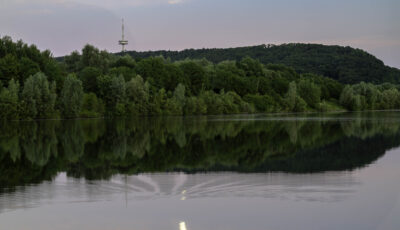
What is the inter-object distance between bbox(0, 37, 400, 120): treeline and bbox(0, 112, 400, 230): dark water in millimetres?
52706

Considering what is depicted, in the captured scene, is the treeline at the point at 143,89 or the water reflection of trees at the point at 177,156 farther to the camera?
the treeline at the point at 143,89

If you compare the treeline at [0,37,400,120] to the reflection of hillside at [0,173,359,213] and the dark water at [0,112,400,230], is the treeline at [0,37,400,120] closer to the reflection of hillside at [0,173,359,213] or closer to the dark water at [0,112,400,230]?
the dark water at [0,112,400,230]

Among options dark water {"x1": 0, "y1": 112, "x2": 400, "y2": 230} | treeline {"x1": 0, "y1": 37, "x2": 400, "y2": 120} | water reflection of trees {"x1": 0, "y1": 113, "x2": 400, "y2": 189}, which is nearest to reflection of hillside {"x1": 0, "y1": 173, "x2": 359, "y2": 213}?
dark water {"x1": 0, "y1": 112, "x2": 400, "y2": 230}

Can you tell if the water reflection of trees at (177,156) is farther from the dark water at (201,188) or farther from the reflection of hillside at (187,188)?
the reflection of hillside at (187,188)

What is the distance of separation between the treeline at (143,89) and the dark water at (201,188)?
52706 millimetres

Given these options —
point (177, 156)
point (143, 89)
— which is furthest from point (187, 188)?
point (143, 89)

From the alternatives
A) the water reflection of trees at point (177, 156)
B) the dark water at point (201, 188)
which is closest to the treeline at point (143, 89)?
the water reflection of trees at point (177, 156)

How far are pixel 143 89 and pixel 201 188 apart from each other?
81.3 m

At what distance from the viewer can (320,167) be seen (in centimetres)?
1950

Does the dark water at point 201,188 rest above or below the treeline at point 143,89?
below

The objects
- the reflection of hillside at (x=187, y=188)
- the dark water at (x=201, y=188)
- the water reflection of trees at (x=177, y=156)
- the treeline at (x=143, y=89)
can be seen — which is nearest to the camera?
the dark water at (x=201, y=188)

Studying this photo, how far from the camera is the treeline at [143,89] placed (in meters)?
76.9

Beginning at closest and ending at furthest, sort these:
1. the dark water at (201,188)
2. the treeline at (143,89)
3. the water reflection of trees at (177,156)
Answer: the dark water at (201,188) < the water reflection of trees at (177,156) < the treeline at (143,89)

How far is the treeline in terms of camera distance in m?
76.9
